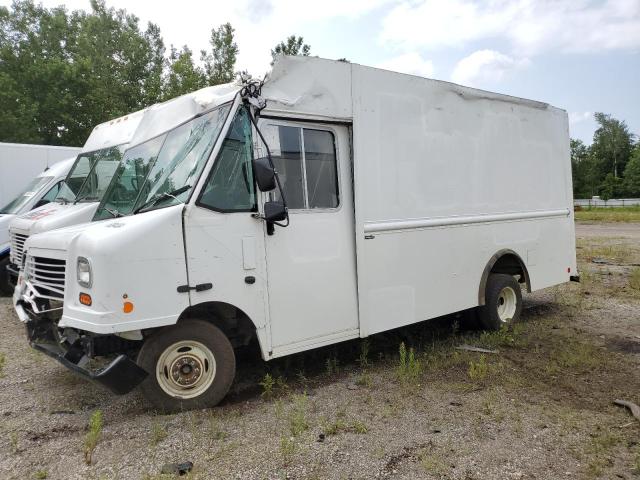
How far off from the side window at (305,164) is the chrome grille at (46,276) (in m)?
1.94

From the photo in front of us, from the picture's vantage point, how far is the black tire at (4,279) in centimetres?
1007

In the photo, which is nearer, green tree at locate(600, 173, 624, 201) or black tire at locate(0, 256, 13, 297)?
black tire at locate(0, 256, 13, 297)

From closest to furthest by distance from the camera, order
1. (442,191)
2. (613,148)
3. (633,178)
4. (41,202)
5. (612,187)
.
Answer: (442,191), (41,202), (633,178), (612,187), (613,148)

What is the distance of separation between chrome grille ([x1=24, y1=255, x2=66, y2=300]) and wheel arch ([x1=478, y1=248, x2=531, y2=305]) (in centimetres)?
469

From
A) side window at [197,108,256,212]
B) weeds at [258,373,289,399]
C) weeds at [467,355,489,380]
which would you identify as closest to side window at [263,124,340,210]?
side window at [197,108,256,212]

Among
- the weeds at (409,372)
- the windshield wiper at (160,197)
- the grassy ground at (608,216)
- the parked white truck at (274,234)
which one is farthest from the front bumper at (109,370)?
the grassy ground at (608,216)

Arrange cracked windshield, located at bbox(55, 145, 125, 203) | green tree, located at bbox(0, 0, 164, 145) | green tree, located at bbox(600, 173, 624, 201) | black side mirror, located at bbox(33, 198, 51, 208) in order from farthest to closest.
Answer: green tree, located at bbox(600, 173, 624, 201) → green tree, located at bbox(0, 0, 164, 145) → black side mirror, located at bbox(33, 198, 51, 208) → cracked windshield, located at bbox(55, 145, 125, 203)

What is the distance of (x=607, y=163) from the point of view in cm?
7631

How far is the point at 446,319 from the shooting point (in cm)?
746

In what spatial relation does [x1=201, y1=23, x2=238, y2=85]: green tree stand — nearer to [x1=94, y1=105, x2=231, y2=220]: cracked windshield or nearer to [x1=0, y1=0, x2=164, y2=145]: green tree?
[x1=0, y1=0, x2=164, y2=145]: green tree

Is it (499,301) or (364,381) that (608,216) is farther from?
(364,381)

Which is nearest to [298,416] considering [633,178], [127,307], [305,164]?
[127,307]

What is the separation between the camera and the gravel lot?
3.51 metres

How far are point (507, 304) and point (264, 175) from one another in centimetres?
454
